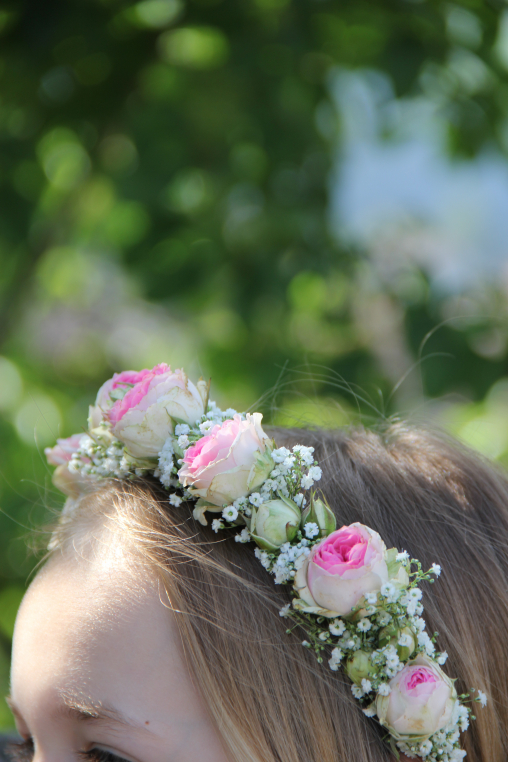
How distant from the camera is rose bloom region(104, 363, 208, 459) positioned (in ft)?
3.51

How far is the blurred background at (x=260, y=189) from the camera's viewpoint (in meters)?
2.01

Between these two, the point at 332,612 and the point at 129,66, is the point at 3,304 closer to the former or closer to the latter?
the point at 129,66

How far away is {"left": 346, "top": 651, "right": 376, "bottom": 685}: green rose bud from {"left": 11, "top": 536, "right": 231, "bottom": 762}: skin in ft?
0.75

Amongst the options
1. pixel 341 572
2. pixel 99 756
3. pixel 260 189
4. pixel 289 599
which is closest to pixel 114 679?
pixel 99 756

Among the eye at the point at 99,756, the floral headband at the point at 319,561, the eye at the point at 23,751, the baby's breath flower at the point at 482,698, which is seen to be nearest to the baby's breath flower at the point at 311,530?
the floral headband at the point at 319,561

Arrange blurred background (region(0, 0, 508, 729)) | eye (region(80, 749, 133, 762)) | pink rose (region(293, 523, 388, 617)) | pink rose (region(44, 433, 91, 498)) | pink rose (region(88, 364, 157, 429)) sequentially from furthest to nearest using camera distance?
blurred background (region(0, 0, 508, 729)) < pink rose (region(44, 433, 91, 498)) < pink rose (region(88, 364, 157, 429)) < eye (region(80, 749, 133, 762)) < pink rose (region(293, 523, 388, 617))

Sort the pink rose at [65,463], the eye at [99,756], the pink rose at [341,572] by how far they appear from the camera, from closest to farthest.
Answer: the pink rose at [341,572]
the eye at [99,756]
the pink rose at [65,463]

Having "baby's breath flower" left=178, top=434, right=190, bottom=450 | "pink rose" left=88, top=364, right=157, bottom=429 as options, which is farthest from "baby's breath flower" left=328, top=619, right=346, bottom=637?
"pink rose" left=88, top=364, right=157, bottom=429

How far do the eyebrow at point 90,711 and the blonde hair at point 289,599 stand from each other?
4.8 inches

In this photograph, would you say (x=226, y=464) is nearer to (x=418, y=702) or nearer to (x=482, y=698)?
(x=418, y=702)

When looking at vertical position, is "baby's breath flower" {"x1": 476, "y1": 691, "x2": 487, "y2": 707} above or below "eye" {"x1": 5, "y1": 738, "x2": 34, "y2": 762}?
above

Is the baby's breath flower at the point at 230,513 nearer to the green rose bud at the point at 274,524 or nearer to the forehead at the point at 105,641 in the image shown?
the green rose bud at the point at 274,524

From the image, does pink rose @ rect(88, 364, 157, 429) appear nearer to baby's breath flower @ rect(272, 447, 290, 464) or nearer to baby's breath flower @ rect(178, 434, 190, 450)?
baby's breath flower @ rect(178, 434, 190, 450)

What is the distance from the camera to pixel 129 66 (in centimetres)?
214
